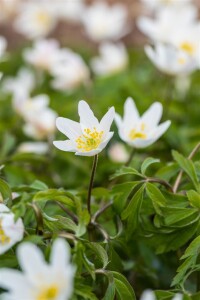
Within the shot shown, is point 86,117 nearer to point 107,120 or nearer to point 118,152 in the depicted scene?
point 107,120

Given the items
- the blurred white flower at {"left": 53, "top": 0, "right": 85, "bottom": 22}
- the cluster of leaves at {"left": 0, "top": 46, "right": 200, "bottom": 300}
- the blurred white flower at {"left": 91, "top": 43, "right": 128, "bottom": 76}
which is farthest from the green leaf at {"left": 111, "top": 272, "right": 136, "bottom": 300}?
the blurred white flower at {"left": 53, "top": 0, "right": 85, "bottom": 22}

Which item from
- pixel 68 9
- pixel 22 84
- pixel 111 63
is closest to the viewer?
pixel 22 84

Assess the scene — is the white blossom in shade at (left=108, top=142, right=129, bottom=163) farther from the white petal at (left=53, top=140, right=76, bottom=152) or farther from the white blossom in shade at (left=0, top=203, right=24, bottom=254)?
the white blossom in shade at (left=0, top=203, right=24, bottom=254)

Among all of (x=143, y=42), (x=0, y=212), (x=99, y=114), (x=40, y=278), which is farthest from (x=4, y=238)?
(x=143, y=42)

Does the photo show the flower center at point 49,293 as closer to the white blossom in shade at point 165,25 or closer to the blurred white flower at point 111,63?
the white blossom in shade at point 165,25

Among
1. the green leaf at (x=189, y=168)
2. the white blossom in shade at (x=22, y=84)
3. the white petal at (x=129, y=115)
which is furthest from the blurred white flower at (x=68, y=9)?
the green leaf at (x=189, y=168)

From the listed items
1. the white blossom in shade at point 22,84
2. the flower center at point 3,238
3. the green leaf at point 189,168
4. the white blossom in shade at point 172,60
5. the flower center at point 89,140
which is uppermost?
the flower center at point 89,140

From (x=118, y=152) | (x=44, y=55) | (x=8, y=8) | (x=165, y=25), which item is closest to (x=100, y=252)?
(x=118, y=152)
